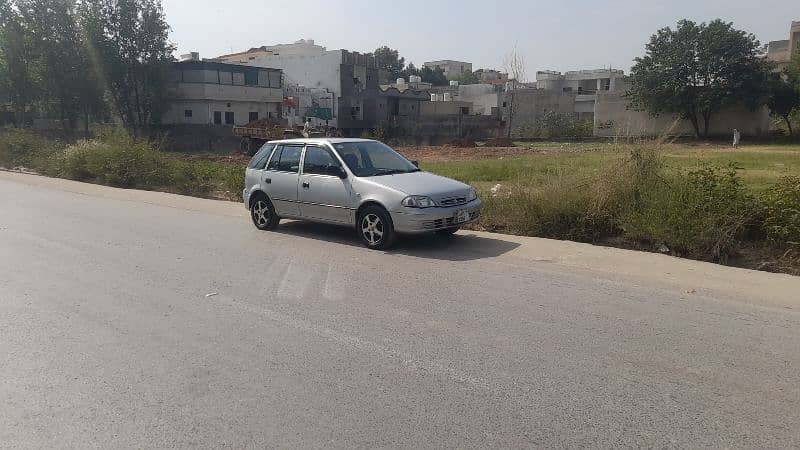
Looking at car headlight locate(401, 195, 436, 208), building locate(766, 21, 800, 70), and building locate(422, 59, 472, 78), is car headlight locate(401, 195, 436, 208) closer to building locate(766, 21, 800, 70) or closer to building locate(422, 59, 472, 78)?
building locate(766, 21, 800, 70)

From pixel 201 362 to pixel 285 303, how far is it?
1.55 meters

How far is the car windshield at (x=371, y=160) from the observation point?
9.15 m

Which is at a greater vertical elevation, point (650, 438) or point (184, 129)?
point (184, 129)

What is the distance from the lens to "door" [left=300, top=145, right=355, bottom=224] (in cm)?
895

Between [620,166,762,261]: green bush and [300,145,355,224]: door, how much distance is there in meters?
4.01

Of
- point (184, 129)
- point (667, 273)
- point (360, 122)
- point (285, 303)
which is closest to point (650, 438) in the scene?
point (285, 303)

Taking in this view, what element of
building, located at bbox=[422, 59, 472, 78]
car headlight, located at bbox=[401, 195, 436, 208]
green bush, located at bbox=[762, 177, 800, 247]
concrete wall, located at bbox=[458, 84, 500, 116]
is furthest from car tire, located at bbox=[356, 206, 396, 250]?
building, located at bbox=[422, 59, 472, 78]

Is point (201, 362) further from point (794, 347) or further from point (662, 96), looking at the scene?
point (662, 96)

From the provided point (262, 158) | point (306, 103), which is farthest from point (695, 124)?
point (262, 158)

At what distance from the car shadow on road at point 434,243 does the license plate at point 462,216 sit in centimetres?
41

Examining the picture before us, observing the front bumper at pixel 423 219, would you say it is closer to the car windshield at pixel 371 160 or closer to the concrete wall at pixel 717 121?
the car windshield at pixel 371 160

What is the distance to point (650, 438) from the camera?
3336 mm

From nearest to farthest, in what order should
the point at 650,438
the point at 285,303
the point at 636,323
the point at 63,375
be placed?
the point at 650,438, the point at 63,375, the point at 636,323, the point at 285,303

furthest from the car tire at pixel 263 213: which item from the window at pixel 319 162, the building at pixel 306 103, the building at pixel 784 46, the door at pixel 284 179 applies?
the building at pixel 784 46
